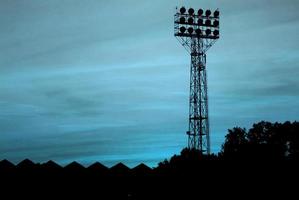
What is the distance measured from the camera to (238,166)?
2112 inches

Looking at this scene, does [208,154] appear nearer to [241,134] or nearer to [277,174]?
[277,174]

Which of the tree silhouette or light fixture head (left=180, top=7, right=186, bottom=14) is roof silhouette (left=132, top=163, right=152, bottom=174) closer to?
light fixture head (left=180, top=7, right=186, bottom=14)

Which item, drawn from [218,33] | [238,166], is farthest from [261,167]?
[218,33]

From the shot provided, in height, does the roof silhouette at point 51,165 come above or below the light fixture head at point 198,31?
below

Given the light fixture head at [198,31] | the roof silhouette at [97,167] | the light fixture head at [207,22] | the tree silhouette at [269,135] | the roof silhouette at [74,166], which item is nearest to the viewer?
the roof silhouette at [74,166]

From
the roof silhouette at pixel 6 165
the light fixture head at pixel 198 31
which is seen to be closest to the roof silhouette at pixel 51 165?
the roof silhouette at pixel 6 165

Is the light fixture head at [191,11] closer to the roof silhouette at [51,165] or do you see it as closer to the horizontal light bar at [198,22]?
the horizontal light bar at [198,22]

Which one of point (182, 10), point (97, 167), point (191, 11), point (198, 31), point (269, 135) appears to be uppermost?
point (191, 11)

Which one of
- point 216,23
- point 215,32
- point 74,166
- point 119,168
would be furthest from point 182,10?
point 74,166

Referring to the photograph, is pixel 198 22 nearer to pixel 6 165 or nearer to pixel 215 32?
pixel 215 32

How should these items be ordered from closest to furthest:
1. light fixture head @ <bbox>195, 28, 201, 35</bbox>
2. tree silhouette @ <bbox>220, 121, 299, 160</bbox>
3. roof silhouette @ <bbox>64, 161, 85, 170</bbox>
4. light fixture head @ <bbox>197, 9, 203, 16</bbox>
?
roof silhouette @ <bbox>64, 161, 85, 170</bbox>, light fixture head @ <bbox>195, 28, 201, 35</bbox>, light fixture head @ <bbox>197, 9, 203, 16</bbox>, tree silhouette @ <bbox>220, 121, 299, 160</bbox>

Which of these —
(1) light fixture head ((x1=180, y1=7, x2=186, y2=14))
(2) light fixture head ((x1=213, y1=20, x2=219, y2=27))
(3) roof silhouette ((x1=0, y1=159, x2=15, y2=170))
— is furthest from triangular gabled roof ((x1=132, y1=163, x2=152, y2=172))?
(2) light fixture head ((x1=213, y1=20, x2=219, y2=27))

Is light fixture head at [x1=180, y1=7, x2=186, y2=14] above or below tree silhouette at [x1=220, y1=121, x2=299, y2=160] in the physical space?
above

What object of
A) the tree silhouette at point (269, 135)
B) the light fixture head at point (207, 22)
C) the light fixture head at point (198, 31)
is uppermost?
the light fixture head at point (207, 22)
